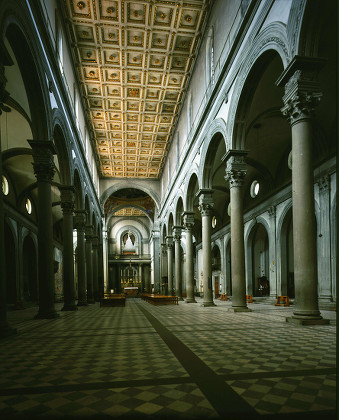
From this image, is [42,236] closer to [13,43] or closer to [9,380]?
[13,43]

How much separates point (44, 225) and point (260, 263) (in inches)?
623

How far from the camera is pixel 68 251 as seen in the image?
14750 mm

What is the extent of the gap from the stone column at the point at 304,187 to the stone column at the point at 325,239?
6.62 meters

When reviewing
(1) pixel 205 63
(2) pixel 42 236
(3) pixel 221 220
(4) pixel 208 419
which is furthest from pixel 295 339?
(3) pixel 221 220

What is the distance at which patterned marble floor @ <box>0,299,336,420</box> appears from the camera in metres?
3.05

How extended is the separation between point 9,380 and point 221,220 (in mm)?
24826

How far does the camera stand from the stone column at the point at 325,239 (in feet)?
44.5

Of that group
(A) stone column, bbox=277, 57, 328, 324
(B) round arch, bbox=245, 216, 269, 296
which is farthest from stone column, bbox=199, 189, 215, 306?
(A) stone column, bbox=277, 57, 328, 324

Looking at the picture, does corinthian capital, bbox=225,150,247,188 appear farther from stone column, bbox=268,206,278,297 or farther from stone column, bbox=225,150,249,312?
stone column, bbox=268,206,278,297

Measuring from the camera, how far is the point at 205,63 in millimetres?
16422

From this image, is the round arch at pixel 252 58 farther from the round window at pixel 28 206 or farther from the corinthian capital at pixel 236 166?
the round window at pixel 28 206

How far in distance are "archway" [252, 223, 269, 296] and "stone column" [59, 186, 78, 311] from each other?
12.0 meters

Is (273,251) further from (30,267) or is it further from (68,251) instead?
(30,267)

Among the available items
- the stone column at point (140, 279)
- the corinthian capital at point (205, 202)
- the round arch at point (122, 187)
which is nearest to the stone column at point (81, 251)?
the corinthian capital at point (205, 202)
